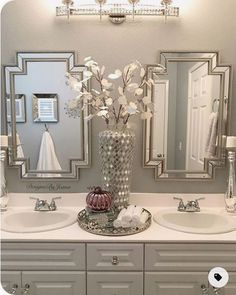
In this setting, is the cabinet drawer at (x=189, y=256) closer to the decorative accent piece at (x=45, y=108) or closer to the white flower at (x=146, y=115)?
the white flower at (x=146, y=115)

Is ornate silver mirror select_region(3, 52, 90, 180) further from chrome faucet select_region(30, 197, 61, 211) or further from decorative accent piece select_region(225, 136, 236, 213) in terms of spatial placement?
decorative accent piece select_region(225, 136, 236, 213)

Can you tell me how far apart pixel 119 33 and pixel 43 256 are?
1260mm

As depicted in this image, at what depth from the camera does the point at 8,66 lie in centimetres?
163

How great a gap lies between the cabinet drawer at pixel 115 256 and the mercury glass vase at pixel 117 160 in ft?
0.83

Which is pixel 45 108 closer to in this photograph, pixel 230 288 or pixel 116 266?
pixel 116 266

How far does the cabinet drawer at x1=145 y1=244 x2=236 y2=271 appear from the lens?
1.31 m

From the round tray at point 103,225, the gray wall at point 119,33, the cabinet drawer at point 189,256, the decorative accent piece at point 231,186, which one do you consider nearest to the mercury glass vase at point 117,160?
the round tray at point 103,225

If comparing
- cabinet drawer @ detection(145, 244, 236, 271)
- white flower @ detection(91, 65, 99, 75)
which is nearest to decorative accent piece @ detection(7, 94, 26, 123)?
white flower @ detection(91, 65, 99, 75)

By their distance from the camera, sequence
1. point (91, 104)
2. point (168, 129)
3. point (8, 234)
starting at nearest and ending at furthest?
point (8, 234)
point (91, 104)
point (168, 129)

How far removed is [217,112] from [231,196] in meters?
0.49

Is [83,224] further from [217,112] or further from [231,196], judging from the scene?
[217,112]

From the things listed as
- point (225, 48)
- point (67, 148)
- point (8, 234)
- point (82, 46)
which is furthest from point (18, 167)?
point (225, 48)

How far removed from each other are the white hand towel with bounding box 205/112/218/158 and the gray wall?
0.71 feet

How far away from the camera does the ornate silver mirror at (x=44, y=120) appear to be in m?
1.63
